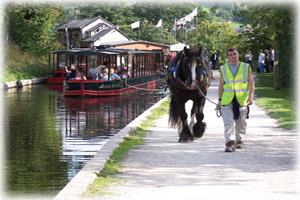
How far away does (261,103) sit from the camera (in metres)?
24.6

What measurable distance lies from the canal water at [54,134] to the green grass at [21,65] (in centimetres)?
1624

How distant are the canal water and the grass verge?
71 centimetres

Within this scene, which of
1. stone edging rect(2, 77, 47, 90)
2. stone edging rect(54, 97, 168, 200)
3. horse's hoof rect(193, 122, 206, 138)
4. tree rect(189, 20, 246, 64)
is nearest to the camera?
stone edging rect(54, 97, 168, 200)

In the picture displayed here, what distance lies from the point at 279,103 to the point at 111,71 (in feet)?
53.1

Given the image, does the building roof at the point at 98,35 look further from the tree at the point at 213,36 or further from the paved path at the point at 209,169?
the paved path at the point at 209,169

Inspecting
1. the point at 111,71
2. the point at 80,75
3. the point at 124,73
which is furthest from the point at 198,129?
the point at 124,73

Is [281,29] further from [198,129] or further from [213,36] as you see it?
[213,36]

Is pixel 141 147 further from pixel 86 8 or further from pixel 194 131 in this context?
pixel 86 8

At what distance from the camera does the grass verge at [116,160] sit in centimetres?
957

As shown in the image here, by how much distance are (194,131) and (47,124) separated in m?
7.11

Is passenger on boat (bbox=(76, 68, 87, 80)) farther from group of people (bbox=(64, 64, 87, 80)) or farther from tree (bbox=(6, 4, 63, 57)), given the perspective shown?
tree (bbox=(6, 4, 63, 57))

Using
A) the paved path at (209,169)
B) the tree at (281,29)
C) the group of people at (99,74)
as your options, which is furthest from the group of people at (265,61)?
the paved path at (209,169)

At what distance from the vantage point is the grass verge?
9.57 metres

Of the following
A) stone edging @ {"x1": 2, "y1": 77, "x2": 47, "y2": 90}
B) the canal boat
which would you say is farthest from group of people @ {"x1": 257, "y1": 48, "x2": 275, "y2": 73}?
stone edging @ {"x1": 2, "y1": 77, "x2": 47, "y2": 90}
